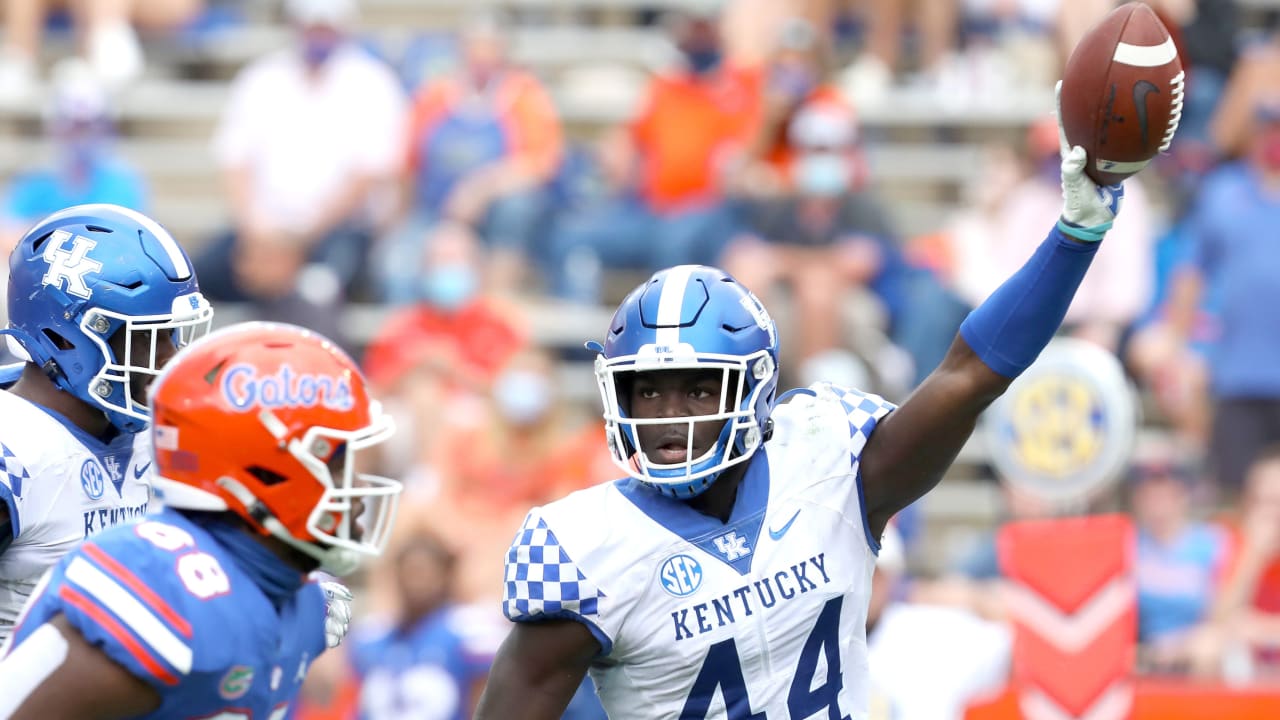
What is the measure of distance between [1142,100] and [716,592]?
4.14 ft

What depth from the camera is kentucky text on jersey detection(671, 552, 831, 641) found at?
3684mm

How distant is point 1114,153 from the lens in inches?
141

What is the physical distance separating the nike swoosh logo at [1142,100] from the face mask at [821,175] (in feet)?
17.7

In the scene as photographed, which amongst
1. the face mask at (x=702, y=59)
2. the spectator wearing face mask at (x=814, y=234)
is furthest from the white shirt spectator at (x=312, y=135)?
the spectator wearing face mask at (x=814, y=234)

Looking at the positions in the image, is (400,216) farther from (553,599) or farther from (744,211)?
(553,599)

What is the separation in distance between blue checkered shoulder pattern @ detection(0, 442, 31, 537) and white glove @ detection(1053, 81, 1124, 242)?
211 cm

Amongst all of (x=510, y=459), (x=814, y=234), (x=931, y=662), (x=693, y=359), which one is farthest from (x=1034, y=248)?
(x=693, y=359)

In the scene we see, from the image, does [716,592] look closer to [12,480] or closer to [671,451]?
[671,451]

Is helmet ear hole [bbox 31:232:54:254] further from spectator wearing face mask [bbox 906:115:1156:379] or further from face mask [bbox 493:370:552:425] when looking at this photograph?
spectator wearing face mask [bbox 906:115:1156:379]

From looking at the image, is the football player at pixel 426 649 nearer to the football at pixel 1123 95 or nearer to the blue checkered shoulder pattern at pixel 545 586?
the blue checkered shoulder pattern at pixel 545 586

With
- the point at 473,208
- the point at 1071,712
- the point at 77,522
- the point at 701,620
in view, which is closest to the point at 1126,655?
the point at 1071,712

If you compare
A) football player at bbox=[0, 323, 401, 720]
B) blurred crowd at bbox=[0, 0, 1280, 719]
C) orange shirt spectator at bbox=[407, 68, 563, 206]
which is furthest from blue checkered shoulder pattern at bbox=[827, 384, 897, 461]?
orange shirt spectator at bbox=[407, 68, 563, 206]

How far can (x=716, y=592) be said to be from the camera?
3.70 meters

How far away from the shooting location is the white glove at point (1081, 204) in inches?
141
